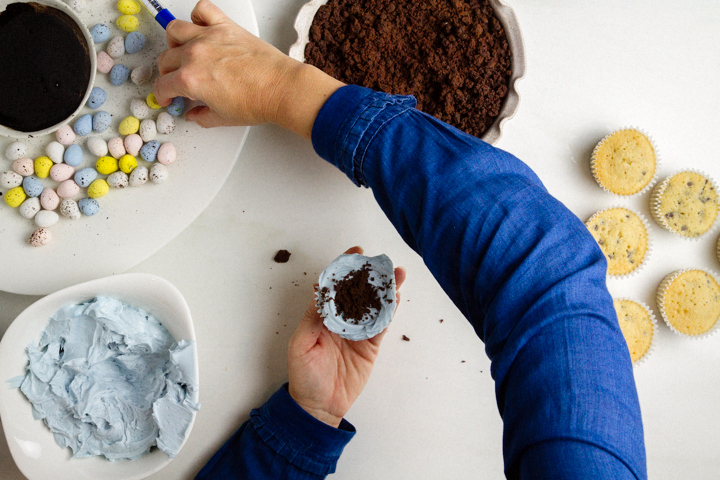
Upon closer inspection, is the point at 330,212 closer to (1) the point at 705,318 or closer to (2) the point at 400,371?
(2) the point at 400,371

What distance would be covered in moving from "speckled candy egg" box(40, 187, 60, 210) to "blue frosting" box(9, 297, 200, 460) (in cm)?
22

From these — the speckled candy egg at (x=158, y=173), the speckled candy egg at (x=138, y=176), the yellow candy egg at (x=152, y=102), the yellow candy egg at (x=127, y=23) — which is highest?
the yellow candy egg at (x=127, y=23)

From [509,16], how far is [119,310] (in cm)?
105

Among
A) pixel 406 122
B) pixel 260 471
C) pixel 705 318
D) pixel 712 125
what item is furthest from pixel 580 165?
pixel 260 471

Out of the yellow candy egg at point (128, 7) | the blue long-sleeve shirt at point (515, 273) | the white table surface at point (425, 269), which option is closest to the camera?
the blue long-sleeve shirt at point (515, 273)

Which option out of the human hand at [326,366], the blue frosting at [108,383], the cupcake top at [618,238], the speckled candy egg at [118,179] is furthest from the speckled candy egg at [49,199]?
the cupcake top at [618,238]

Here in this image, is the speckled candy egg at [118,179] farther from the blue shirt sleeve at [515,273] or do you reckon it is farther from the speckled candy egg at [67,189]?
the blue shirt sleeve at [515,273]

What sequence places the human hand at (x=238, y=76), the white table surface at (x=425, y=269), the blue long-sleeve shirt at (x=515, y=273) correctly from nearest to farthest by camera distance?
1. the blue long-sleeve shirt at (x=515, y=273)
2. the human hand at (x=238, y=76)
3. the white table surface at (x=425, y=269)

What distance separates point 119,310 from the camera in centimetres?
96

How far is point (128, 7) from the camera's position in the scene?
37.3 inches

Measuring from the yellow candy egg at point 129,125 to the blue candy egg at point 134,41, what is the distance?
0.47 ft

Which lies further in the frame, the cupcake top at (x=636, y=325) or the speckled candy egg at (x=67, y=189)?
the cupcake top at (x=636, y=325)

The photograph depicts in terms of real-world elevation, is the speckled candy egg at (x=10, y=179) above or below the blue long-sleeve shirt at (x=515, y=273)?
below

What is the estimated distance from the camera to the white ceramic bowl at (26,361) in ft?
2.97
